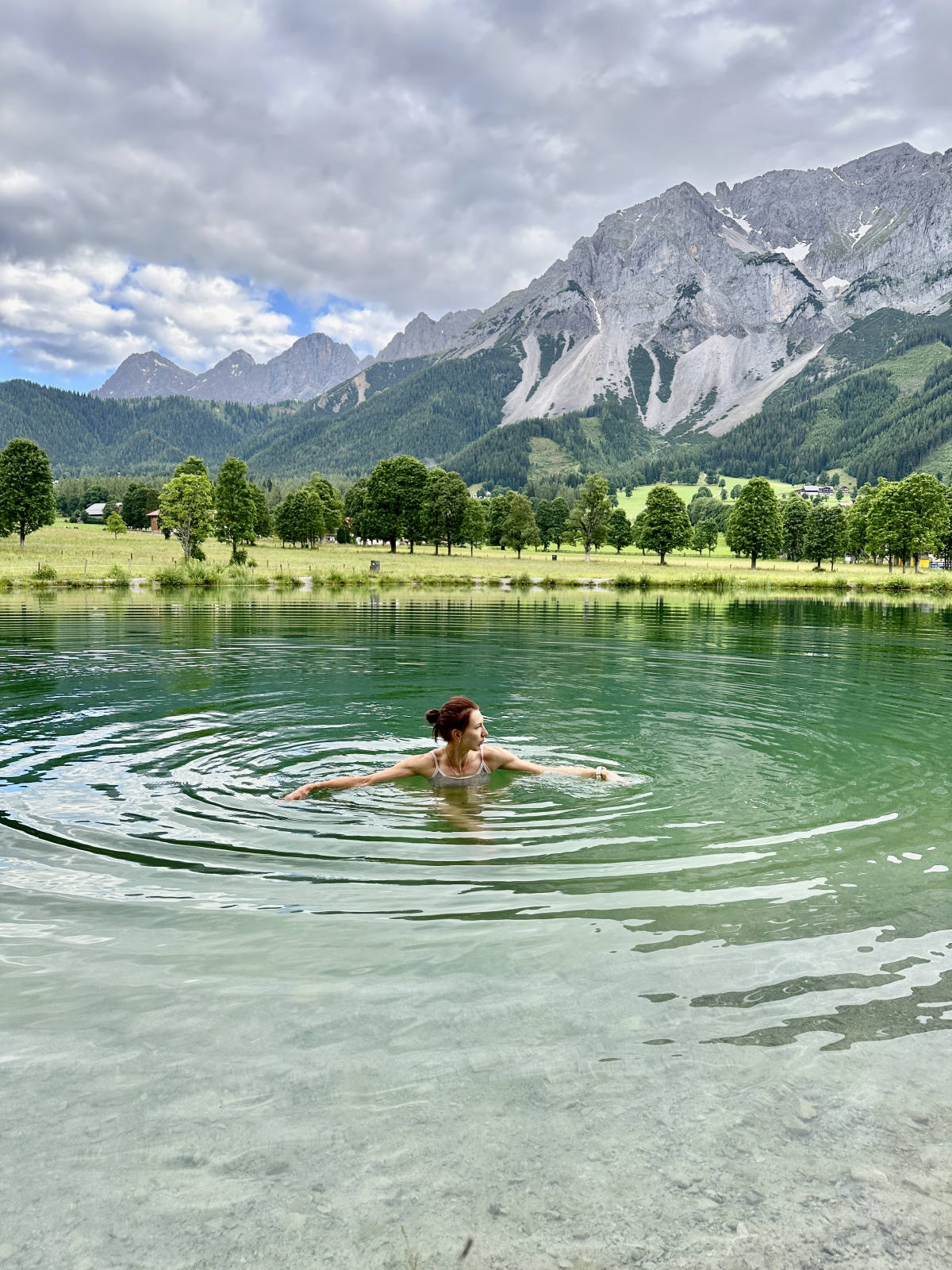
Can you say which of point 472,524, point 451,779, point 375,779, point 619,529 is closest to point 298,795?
point 375,779

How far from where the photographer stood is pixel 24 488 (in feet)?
294

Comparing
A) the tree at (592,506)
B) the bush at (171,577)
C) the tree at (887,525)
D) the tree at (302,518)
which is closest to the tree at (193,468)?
the tree at (302,518)

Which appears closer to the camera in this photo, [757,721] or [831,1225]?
[831,1225]

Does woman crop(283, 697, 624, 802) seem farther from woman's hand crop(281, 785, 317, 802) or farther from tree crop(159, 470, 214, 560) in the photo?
tree crop(159, 470, 214, 560)

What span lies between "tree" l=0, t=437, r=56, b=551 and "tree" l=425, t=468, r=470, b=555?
4899cm

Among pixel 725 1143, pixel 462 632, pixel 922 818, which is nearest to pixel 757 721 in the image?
pixel 922 818

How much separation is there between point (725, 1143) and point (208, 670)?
20.0 m

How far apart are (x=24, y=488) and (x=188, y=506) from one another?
21.0 meters

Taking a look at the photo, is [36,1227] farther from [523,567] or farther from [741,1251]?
[523,567]

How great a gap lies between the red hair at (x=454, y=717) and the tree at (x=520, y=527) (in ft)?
377

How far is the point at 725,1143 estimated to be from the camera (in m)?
3.69

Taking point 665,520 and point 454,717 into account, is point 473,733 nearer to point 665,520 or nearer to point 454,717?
point 454,717

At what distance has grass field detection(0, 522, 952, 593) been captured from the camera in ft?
235

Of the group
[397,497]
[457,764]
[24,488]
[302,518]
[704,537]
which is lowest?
[457,764]
